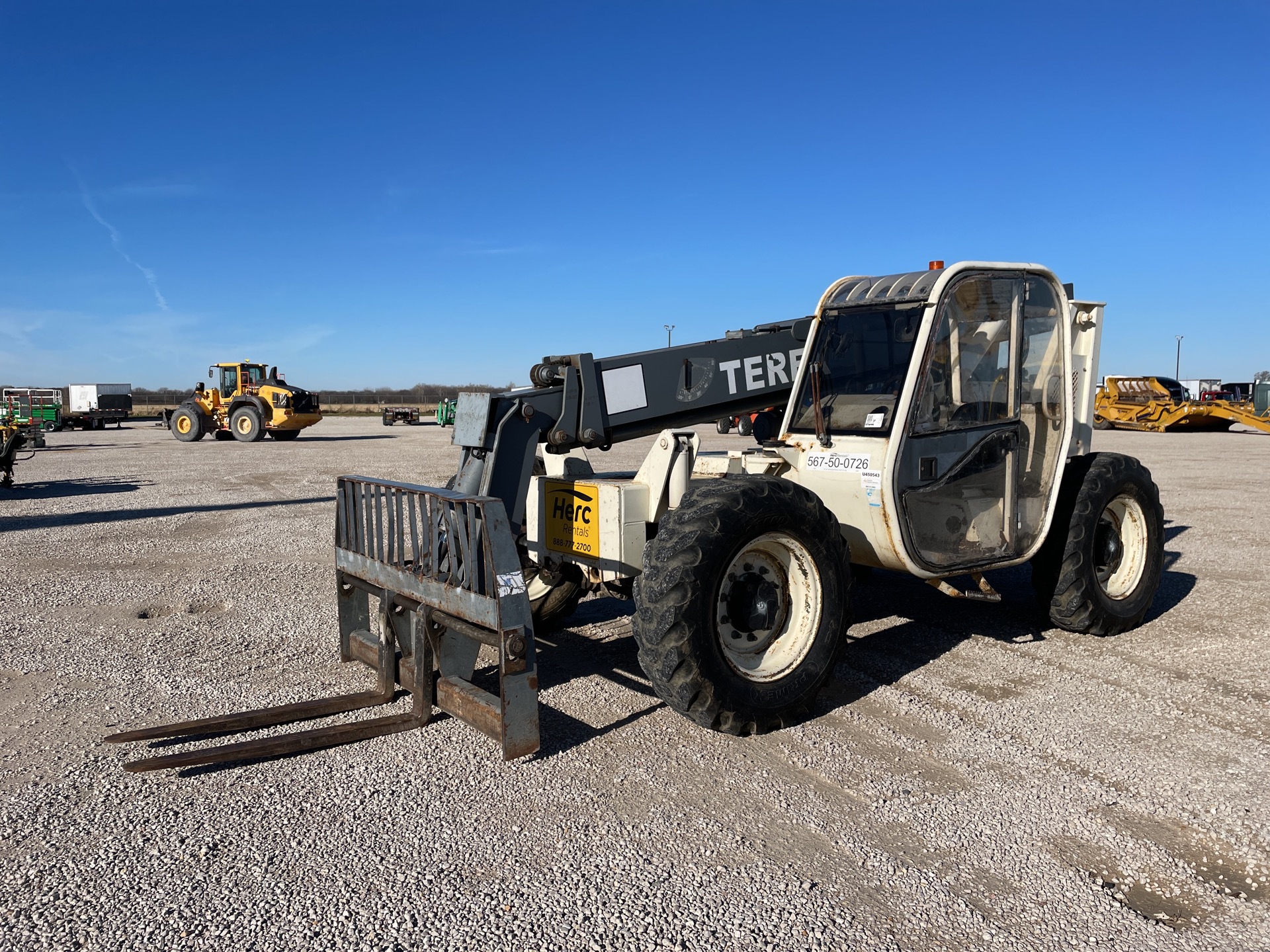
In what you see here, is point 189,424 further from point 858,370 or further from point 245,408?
point 858,370

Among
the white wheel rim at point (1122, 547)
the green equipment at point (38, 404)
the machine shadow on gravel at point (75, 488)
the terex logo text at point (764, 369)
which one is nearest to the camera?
the terex logo text at point (764, 369)

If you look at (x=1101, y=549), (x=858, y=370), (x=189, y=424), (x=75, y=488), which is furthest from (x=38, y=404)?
(x=1101, y=549)

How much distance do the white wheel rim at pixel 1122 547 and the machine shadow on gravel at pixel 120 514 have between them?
10.4 meters

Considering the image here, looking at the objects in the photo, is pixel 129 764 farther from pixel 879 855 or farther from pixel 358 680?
pixel 879 855

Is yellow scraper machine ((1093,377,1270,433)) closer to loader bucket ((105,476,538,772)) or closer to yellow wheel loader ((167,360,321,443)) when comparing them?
yellow wheel loader ((167,360,321,443))

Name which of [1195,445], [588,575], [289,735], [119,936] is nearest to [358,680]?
[289,735]

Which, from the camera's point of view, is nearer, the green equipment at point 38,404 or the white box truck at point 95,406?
the green equipment at point 38,404

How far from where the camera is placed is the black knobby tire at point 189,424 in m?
29.2

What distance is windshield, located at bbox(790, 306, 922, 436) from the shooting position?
507 cm

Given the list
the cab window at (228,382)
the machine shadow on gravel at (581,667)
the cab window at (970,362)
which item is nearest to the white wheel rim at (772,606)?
the machine shadow on gravel at (581,667)

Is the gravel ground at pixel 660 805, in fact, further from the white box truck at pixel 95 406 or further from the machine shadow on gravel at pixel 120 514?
the white box truck at pixel 95 406

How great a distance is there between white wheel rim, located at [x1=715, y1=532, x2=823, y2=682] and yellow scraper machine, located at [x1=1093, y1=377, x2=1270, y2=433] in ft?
101

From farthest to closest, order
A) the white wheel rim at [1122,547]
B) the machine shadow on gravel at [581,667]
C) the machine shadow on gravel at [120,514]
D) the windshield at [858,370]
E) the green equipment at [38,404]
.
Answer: the green equipment at [38,404] < the machine shadow on gravel at [120,514] < the white wheel rim at [1122,547] < the windshield at [858,370] < the machine shadow on gravel at [581,667]

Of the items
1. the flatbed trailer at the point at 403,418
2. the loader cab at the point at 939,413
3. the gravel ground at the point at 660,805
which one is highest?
the loader cab at the point at 939,413
